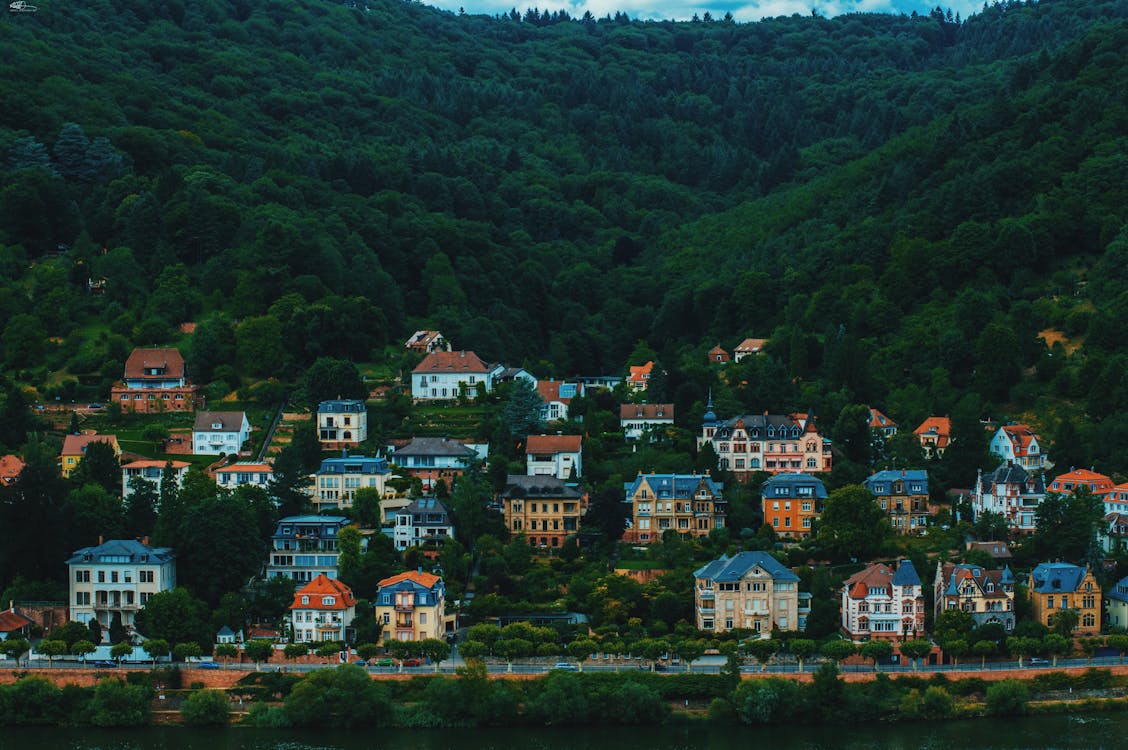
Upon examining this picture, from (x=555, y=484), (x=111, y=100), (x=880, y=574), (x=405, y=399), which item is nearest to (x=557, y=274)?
(x=111, y=100)

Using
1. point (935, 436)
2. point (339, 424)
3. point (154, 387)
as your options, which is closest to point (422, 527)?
point (339, 424)

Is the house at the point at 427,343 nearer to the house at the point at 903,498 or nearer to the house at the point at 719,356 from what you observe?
the house at the point at 719,356

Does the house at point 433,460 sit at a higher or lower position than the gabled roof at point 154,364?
lower

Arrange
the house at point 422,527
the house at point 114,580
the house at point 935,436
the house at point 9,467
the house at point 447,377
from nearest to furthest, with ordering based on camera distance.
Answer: the house at point 114,580, the house at point 422,527, the house at point 9,467, the house at point 935,436, the house at point 447,377

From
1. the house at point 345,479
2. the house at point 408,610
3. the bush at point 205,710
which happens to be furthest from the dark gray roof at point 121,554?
the house at point 345,479

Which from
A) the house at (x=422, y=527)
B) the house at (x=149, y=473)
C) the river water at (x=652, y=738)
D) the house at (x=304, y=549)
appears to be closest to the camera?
the river water at (x=652, y=738)

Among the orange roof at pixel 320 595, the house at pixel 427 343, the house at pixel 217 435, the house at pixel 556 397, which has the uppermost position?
the house at pixel 427 343

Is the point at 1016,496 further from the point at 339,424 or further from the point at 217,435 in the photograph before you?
the point at 217,435
